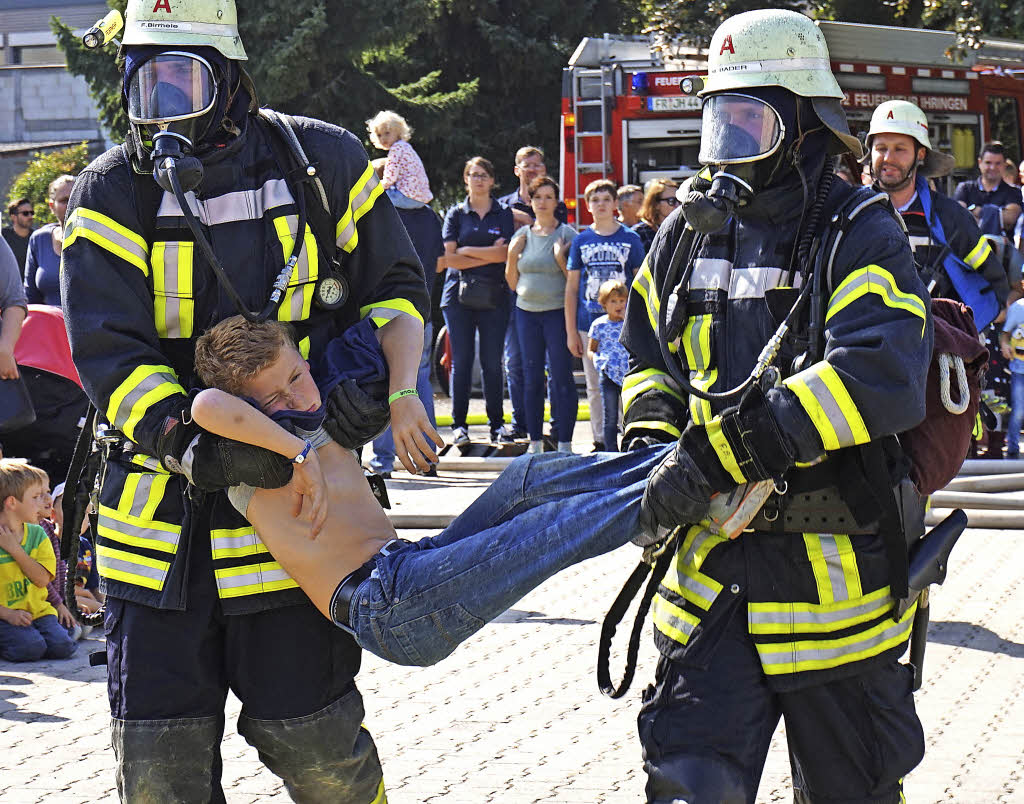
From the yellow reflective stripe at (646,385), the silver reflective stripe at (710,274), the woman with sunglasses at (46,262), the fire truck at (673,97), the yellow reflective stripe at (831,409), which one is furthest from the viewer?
the fire truck at (673,97)

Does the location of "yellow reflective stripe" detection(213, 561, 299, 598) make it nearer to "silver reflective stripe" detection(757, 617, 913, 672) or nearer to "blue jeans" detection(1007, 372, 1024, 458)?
"silver reflective stripe" detection(757, 617, 913, 672)

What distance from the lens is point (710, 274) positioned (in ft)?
11.2

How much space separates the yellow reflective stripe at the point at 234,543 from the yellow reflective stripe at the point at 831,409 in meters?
1.22

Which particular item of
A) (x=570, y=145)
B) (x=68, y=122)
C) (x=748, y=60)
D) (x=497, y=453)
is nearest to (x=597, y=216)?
(x=497, y=453)

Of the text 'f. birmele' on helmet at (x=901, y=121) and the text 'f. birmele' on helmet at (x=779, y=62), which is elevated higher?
the text 'f. birmele' on helmet at (x=779, y=62)

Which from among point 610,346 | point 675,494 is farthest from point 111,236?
point 610,346

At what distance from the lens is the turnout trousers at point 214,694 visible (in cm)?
329

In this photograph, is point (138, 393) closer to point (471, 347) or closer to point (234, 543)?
point (234, 543)

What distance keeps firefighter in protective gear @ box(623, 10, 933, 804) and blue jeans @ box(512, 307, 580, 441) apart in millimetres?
6884

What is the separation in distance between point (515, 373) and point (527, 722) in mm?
5823

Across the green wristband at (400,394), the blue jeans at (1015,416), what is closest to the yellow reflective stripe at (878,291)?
the green wristband at (400,394)

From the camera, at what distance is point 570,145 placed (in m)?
15.2

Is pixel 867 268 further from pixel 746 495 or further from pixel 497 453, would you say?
pixel 497 453

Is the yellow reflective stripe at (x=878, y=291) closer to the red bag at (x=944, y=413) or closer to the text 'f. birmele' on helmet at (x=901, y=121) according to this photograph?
the red bag at (x=944, y=413)
